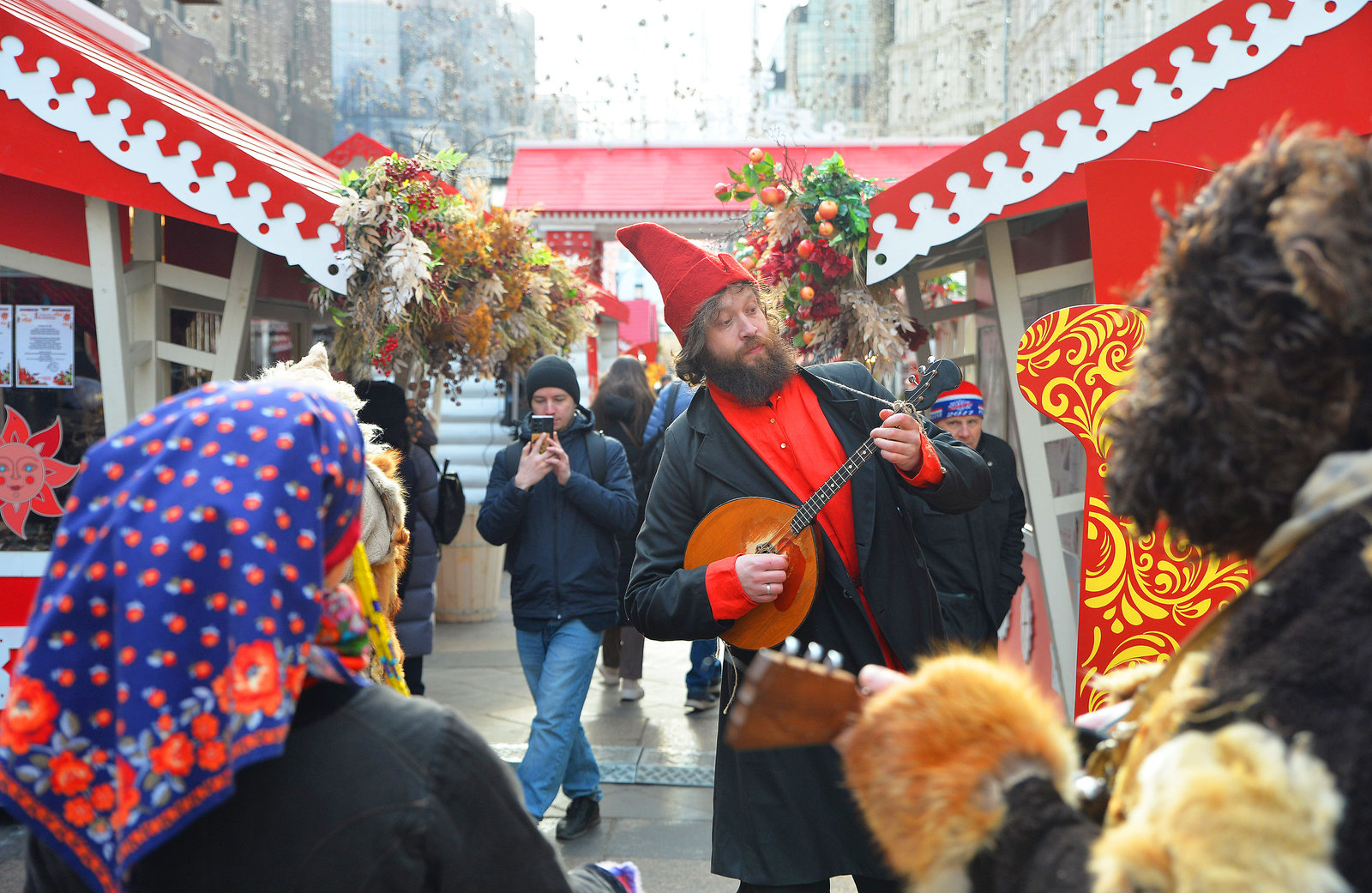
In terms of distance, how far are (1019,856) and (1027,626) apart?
14.6 ft

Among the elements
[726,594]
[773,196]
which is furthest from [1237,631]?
[773,196]

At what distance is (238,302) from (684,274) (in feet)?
9.00

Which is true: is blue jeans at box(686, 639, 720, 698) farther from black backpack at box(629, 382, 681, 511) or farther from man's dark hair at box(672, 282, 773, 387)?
man's dark hair at box(672, 282, 773, 387)

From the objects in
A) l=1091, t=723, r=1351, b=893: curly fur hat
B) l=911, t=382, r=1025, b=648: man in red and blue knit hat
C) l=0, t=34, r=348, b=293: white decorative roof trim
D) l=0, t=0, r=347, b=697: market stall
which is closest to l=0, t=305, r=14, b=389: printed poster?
l=0, t=0, r=347, b=697: market stall

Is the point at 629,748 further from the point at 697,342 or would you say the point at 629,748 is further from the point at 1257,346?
the point at 1257,346

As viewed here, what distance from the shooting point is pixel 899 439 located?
2518 mm

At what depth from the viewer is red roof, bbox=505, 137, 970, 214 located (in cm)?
1244

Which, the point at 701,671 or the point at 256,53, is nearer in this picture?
the point at 701,671

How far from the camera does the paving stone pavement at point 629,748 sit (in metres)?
4.19

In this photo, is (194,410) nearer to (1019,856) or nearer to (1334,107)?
(1019,856)

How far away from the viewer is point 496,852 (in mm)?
1215

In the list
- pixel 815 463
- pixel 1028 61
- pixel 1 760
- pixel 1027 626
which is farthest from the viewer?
pixel 1028 61

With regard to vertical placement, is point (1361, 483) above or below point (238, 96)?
below

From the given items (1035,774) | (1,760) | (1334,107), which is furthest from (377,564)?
(1334,107)
